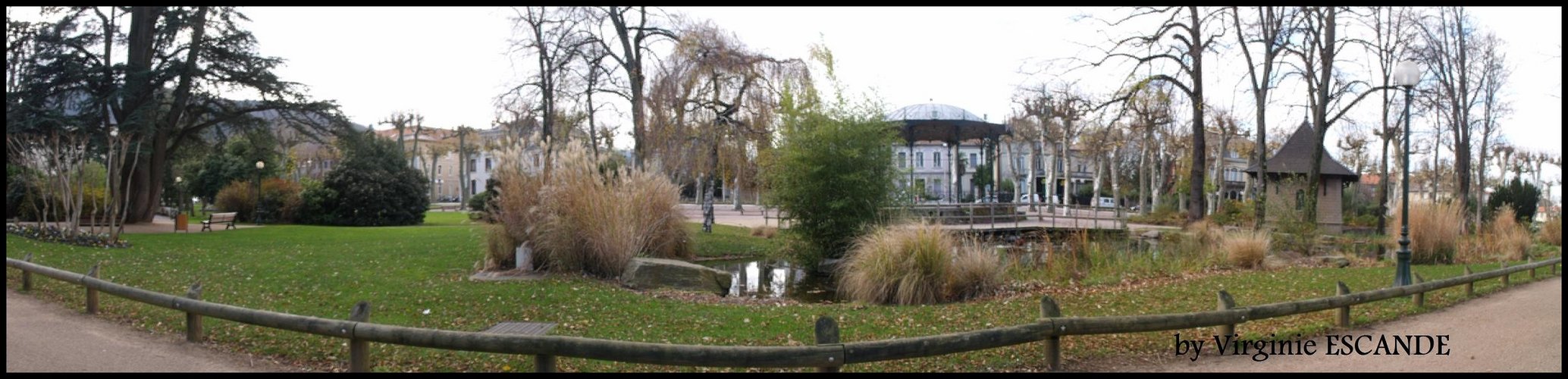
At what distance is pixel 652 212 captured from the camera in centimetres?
1466

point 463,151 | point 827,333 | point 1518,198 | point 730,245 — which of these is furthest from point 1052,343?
point 463,151

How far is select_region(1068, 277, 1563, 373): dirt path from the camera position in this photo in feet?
19.9

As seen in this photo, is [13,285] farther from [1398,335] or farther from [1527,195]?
[1527,195]

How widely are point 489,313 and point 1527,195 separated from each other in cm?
3419

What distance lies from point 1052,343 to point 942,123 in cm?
1759

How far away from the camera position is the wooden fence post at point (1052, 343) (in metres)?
6.04

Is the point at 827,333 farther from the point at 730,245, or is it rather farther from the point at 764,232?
the point at 764,232

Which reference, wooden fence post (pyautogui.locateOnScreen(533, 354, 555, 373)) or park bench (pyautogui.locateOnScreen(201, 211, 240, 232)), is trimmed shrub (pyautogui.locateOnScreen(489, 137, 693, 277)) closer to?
wooden fence post (pyautogui.locateOnScreen(533, 354, 555, 373))

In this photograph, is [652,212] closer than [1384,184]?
Yes

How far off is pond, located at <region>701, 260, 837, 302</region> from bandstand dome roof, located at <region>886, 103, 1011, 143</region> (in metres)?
7.54

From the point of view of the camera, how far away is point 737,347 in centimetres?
516

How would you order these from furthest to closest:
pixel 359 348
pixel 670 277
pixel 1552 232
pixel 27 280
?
1. pixel 1552 232
2. pixel 670 277
3. pixel 27 280
4. pixel 359 348

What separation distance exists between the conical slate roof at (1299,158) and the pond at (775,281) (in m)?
22.0
